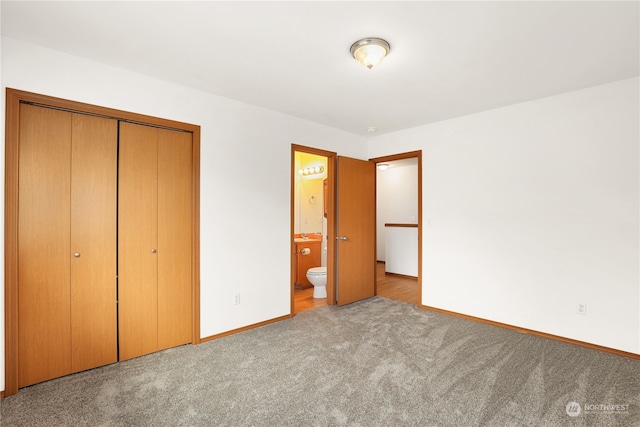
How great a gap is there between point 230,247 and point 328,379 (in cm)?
161

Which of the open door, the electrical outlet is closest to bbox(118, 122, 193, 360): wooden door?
the open door

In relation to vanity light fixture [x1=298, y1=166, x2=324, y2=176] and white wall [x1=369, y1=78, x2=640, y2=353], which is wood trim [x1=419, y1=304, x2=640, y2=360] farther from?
vanity light fixture [x1=298, y1=166, x2=324, y2=176]

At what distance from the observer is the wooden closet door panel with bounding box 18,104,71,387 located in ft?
7.15

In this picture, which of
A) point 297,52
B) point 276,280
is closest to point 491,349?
point 276,280

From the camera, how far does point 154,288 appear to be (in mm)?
2756

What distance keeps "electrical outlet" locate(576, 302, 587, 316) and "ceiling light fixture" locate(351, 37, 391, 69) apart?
9.66ft

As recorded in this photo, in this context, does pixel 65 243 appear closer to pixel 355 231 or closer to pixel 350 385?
pixel 350 385

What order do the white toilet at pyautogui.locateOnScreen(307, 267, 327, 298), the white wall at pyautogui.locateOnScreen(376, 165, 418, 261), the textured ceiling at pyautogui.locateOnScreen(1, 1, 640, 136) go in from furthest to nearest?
the white wall at pyautogui.locateOnScreen(376, 165, 418, 261) → the white toilet at pyautogui.locateOnScreen(307, 267, 327, 298) → the textured ceiling at pyautogui.locateOnScreen(1, 1, 640, 136)

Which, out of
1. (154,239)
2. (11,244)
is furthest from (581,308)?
(11,244)

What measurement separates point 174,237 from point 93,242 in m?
0.61

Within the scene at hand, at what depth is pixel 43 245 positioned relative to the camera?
2256 millimetres

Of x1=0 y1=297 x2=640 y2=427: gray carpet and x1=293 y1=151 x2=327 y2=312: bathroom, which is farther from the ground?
x1=293 y1=151 x2=327 y2=312: bathroom

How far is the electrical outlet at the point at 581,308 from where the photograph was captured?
291 cm

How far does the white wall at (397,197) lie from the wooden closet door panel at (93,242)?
5.30 meters
